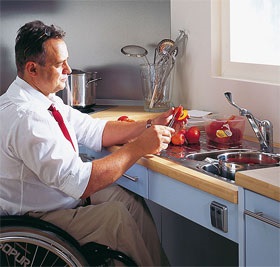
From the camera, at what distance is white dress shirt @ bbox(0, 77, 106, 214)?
2148 mm

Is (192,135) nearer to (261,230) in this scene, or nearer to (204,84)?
(204,84)

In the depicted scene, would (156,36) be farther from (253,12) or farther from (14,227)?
(14,227)

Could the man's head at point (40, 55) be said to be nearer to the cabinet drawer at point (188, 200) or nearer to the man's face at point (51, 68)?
the man's face at point (51, 68)

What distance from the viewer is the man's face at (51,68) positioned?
2369 mm

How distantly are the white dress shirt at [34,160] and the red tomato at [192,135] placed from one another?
1.71 feet

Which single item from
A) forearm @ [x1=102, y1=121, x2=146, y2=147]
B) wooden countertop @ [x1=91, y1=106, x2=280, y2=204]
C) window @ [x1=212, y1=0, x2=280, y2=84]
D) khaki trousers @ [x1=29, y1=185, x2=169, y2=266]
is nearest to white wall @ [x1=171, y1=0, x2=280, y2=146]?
window @ [x1=212, y1=0, x2=280, y2=84]

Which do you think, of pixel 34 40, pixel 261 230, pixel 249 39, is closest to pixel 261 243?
pixel 261 230

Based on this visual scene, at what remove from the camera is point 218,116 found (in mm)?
2719

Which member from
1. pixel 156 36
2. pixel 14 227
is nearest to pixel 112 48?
pixel 156 36

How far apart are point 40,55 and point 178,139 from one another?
2.07 ft

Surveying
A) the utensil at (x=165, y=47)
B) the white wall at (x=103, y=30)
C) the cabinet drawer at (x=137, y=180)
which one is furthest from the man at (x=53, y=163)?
the white wall at (x=103, y=30)

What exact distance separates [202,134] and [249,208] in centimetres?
98

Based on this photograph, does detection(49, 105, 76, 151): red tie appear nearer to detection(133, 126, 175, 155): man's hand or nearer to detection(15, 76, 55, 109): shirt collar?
detection(15, 76, 55, 109): shirt collar

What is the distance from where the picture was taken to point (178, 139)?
99.5 inches
